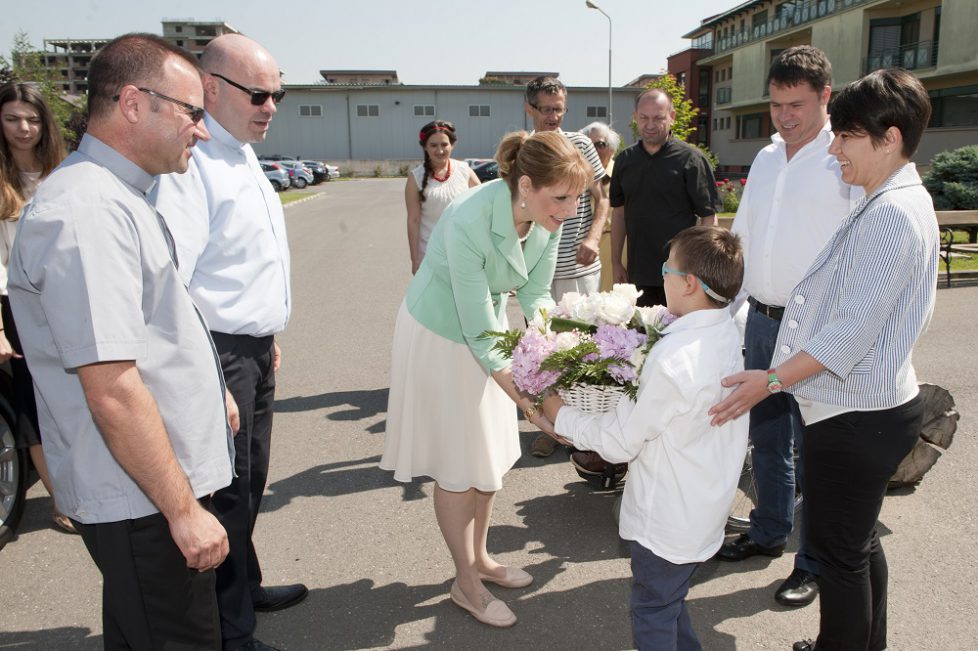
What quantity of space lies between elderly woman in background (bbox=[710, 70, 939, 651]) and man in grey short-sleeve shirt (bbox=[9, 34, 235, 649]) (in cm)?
165

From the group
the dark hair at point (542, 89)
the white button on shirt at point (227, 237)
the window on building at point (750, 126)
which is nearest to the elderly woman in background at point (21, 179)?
the white button on shirt at point (227, 237)

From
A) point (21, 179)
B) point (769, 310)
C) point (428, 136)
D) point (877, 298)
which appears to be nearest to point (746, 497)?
point (769, 310)

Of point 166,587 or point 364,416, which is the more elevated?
point 166,587

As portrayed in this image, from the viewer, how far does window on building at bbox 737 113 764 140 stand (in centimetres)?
4968

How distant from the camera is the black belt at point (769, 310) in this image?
11.8ft

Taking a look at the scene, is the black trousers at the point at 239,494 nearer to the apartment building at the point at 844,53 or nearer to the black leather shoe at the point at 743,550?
the black leather shoe at the point at 743,550

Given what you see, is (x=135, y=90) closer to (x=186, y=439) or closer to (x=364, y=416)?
(x=186, y=439)

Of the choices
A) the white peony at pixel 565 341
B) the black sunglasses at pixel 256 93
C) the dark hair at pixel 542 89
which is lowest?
the white peony at pixel 565 341

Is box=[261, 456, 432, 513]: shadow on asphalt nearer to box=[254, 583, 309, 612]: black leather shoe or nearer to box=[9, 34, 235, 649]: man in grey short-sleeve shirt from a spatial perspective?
box=[254, 583, 309, 612]: black leather shoe

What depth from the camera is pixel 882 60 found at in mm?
36500

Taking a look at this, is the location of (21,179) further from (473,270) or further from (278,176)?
(278,176)

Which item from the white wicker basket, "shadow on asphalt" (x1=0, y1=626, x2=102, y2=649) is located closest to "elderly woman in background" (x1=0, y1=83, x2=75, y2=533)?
"shadow on asphalt" (x1=0, y1=626, x2=102, y2=649)

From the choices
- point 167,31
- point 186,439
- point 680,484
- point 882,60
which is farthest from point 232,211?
point 167,31

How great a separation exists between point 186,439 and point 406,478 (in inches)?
54.5
